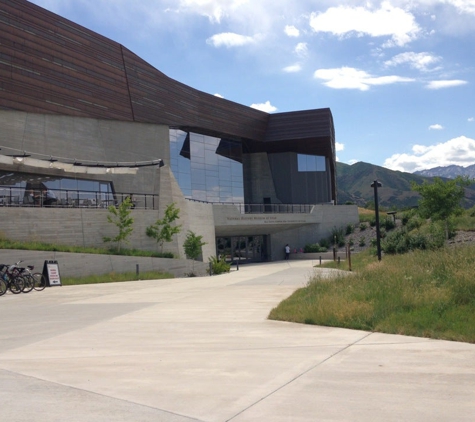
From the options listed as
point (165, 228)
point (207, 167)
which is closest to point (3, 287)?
point (165, 228)

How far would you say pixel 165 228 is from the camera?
30922 millimetres

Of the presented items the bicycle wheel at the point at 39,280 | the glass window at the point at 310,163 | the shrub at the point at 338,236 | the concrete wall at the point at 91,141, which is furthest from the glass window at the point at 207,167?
the bicycle wheel at the point at 39,280

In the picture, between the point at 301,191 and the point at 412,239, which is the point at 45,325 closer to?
the point at 412,239

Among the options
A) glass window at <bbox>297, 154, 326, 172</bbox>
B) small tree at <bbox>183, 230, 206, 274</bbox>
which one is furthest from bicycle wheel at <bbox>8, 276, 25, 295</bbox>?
glass window at <bbox>297, 154, 326, 172</bbox>

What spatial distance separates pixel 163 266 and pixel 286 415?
25248mm

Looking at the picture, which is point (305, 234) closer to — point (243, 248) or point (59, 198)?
point (243, 248)

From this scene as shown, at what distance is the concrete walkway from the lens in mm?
5102

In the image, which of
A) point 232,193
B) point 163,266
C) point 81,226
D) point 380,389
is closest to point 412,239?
point 163,266

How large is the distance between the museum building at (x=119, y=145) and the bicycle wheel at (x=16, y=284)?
6.08 m

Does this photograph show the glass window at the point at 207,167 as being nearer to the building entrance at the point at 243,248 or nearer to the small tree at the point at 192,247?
Result: the building entrance at the point at 243,248

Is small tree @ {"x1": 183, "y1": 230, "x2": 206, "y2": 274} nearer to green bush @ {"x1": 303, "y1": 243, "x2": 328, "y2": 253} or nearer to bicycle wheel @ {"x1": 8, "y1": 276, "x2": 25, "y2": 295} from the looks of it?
bicycle wheel @ {"x1": 8, "y1": 276, "x2": 25, "y2": 295}

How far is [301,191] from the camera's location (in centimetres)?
5772

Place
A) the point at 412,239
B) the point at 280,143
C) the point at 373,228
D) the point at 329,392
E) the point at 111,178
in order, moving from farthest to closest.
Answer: the point at 280,143 → the point at 373,228 → the point at 111,178 → the point at 412,239 → the point at 329,392

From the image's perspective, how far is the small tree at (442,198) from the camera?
36750mm
